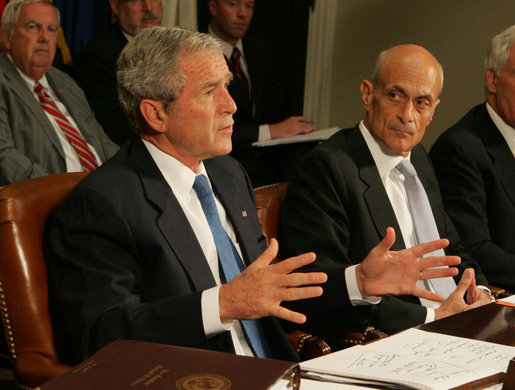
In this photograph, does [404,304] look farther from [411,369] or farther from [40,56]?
[40,56]

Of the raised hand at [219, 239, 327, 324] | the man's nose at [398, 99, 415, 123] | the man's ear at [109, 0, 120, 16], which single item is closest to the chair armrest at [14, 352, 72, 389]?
the raised hand at [219, 239, 327, 324]

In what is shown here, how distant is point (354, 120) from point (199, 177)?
3.79 m

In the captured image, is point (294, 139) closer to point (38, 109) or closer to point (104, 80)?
point (104, 80)

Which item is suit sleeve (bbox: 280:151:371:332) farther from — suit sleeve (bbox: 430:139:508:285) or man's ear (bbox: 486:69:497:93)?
man's ear (bbox: 486:69:497:93)

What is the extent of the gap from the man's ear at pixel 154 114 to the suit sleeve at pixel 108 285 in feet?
0.87

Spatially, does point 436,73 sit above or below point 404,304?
above

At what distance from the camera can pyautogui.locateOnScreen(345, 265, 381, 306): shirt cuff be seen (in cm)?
184

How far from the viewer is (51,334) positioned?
167cm

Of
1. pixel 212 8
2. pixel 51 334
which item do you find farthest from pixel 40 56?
pixel 51 334

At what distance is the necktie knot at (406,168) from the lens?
7.75ft

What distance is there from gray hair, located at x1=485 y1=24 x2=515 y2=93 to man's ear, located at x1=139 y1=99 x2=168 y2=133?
1547mm

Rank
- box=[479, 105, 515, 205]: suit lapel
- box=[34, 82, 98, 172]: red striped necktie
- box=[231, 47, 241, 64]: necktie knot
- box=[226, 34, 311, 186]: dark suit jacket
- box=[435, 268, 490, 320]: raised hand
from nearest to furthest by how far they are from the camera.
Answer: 1. box=[435, 268, 490, 320]: raised hand
2. box=[479, 105, 515, 205]: suit lapel
3. box=[34, 82, 98, 172]: red striped necktie
4. box=[226, 34, 311, 186]: dark suit jacket
5. box=[231, 47, 241, 64]: necktie knot

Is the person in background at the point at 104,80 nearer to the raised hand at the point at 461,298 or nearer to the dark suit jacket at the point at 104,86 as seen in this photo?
the dark suit jacket at the point at 104,86

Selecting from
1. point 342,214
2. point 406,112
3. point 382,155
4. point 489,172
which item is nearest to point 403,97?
point 406,112
